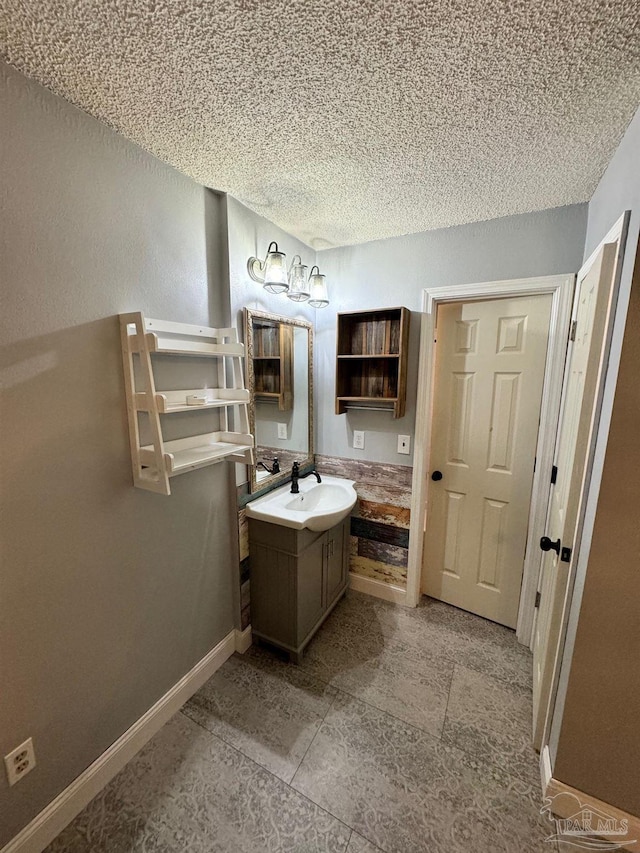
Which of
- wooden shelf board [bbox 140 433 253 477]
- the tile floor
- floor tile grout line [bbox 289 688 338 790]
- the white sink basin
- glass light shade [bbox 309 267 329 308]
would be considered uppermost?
glass light shade [bbox 309 267 329 308]

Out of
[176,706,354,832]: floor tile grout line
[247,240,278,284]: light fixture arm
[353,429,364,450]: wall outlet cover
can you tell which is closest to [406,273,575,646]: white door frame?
[353,429,364,450]: wall outlet cover

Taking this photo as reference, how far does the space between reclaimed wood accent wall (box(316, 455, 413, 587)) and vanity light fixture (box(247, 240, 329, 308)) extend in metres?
1.10

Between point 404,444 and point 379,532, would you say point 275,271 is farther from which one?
point 379,532

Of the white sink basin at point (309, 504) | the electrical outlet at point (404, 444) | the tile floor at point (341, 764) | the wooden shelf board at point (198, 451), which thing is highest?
the wooden shelf board at point (198, 451)

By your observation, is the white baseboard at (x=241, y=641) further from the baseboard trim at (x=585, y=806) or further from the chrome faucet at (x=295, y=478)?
the baseboard trim at (x=585, y=806)

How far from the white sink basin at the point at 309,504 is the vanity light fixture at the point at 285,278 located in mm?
1149

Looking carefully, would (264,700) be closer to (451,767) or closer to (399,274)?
(451,767)

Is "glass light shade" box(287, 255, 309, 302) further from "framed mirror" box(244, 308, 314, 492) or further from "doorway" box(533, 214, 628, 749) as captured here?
"doorway" box(533, 214, 628, 749)

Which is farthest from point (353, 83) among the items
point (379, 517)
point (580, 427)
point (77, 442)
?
point (379, 517)

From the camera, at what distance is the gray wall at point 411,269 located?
1.71m

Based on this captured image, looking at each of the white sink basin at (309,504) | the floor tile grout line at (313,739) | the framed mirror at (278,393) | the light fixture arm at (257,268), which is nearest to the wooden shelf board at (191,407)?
the framed mirror at (278,393)

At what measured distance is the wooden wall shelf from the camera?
2021mm

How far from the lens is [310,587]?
73.2 inches

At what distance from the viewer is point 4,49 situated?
2.86 ft
